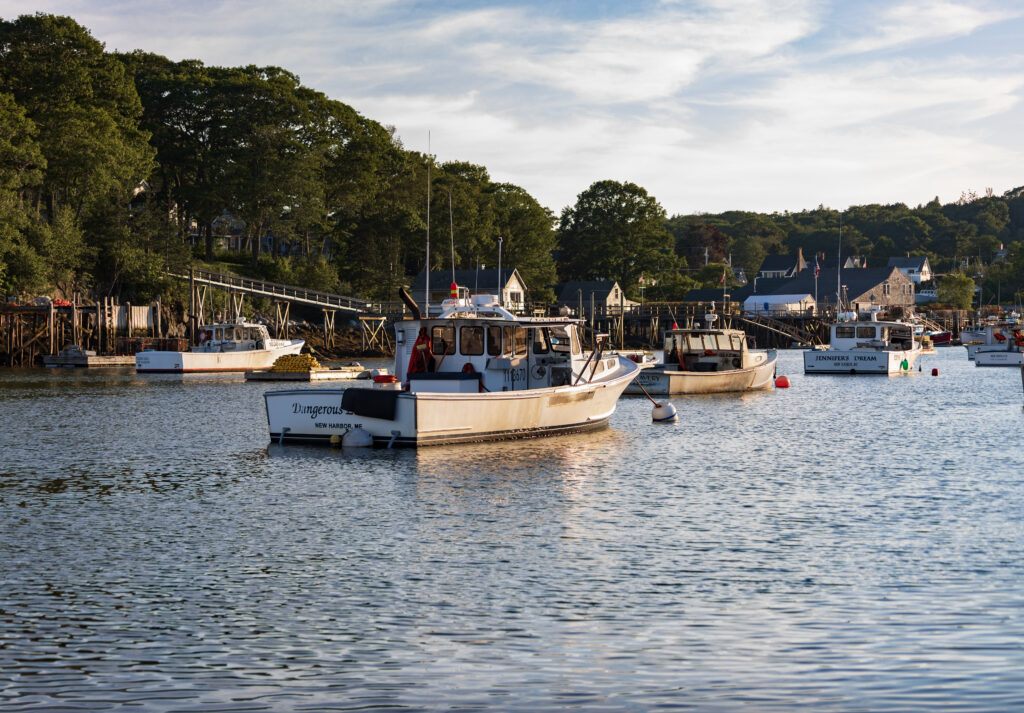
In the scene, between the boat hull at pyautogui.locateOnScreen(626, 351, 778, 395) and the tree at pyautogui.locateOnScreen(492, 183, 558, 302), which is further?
the tree at pyautogui.locateOnScreen(492, 183, 558, 302)

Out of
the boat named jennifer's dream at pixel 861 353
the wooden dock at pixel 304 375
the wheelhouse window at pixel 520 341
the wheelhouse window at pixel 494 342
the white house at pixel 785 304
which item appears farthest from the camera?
the white house at pixel 785 304

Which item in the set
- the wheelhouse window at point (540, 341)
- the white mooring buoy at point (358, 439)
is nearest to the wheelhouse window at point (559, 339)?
the wheelhouse window at point (540, 341)

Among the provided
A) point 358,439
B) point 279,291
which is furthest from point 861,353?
point 279,291

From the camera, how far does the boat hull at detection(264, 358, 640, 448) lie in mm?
25438

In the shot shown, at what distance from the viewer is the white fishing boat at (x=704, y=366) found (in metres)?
45.2

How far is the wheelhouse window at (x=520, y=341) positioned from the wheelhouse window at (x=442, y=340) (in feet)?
5.47

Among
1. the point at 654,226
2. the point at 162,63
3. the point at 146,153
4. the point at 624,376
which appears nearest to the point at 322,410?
the point at 624,376

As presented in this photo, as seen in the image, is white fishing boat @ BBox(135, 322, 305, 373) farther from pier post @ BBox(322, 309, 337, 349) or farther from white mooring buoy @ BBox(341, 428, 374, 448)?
white mooring buoy @ BBox(341, 428, 374, 448)

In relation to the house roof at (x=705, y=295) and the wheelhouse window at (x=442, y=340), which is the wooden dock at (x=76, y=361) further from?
the house roof at (x=705, y=295)

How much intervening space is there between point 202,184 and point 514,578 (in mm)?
83730

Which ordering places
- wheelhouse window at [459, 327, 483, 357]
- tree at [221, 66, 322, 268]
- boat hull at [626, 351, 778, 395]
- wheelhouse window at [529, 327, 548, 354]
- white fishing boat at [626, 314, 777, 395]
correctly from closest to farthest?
1. wheelhouse window at [459, 327, 483, 357]
2. wheelhouse window at [529, 327, 548, 354]
3. boat hull at [626, 351, 778, 395]
4. white fishing boat at [626, 314, 777, 395]
5. tree at [221, 66, 322, 268]

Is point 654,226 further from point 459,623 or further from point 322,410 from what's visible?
point 459,623

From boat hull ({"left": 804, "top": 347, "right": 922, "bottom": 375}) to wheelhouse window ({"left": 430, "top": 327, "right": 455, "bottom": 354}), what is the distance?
39.4 m

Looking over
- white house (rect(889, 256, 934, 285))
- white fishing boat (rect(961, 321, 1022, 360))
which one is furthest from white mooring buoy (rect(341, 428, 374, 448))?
white house (rect(889, 256, 934, 285))
